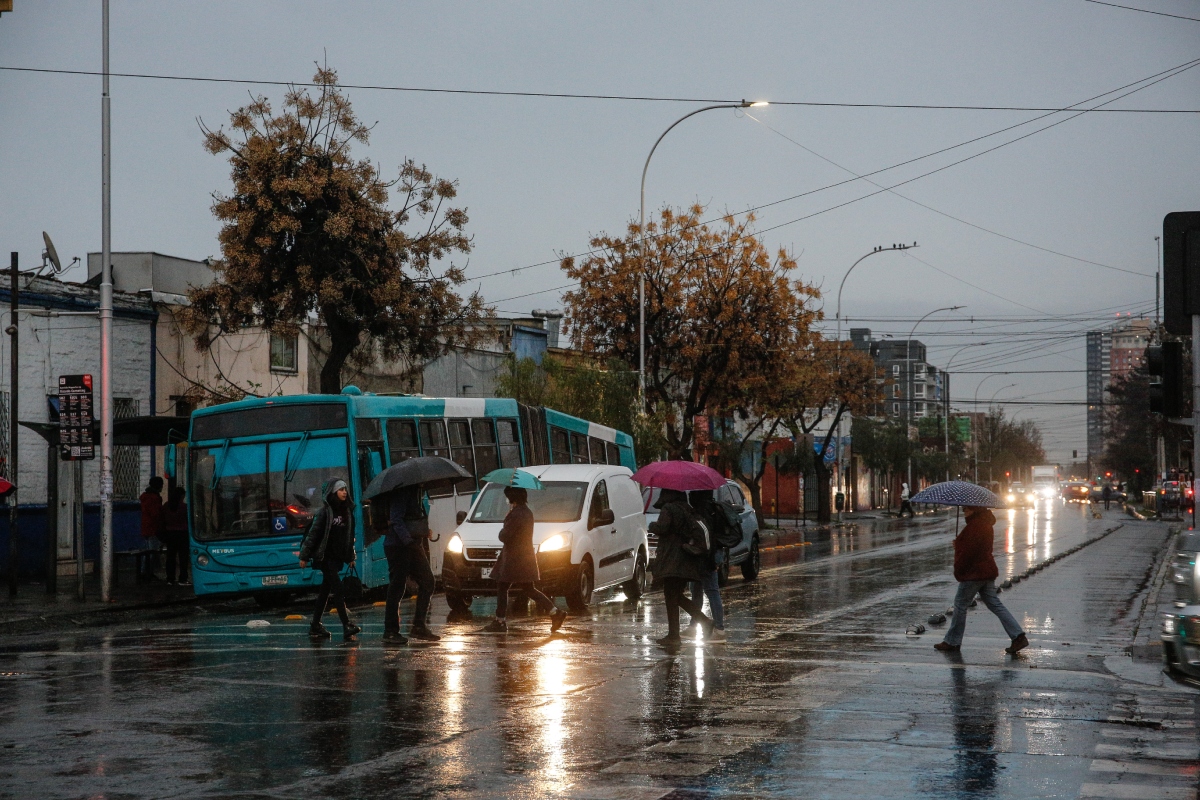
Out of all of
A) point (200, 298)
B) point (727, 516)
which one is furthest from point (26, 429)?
point (727, 516)

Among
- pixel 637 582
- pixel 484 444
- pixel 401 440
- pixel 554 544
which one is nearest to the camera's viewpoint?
pixel 554 544

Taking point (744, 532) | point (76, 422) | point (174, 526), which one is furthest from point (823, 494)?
point (76, 422)

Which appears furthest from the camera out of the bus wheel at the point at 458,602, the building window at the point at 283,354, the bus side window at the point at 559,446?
the building window at the point at 283,354

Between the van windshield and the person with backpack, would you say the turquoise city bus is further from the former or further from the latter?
the person with backpack

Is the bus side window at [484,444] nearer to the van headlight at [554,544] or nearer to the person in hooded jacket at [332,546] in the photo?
the van headlight at [554,544]

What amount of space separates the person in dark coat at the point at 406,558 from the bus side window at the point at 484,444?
8.85 meters

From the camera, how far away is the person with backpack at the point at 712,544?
14.7 metres

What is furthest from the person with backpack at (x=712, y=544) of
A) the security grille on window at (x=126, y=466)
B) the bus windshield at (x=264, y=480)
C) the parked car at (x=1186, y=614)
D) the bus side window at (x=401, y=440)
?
the security grille on window at (x=126, y=466)

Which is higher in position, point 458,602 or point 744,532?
point 744,532

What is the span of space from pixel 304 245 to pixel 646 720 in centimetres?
2014

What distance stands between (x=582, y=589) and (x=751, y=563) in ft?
23.7

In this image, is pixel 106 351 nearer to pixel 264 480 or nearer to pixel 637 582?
pixel 264 480

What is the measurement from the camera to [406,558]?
46.0 ft

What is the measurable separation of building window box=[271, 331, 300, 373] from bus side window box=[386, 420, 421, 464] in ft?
35.2
